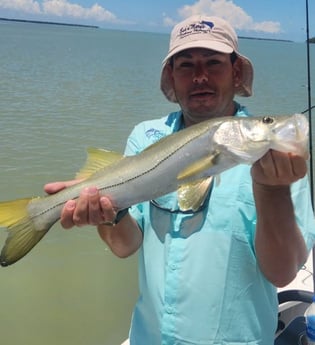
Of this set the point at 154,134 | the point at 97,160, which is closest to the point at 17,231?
the point at 97,160

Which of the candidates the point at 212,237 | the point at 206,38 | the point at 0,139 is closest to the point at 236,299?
the point at 212,237

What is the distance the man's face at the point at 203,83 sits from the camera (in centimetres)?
237

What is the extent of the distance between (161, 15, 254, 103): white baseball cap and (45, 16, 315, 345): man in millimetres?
11

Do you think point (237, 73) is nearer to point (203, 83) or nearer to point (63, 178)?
point (203, 83)

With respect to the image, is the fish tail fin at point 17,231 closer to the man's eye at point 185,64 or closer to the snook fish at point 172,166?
the snook fish at point 172,166

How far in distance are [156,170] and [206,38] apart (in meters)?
0.69

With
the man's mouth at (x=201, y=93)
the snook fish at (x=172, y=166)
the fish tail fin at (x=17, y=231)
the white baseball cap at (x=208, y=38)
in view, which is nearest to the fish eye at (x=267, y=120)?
Answer: the snook fish at (x=172, y=166)

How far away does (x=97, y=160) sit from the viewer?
2396 millimetres

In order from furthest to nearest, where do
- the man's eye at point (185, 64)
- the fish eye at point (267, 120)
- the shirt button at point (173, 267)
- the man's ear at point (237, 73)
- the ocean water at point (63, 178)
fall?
the ocean water at point (63, 178)
the man's ear at point (237, 73)
the man's eye at point (185, 64)
the shirt button at point (173, 267)
the fish eye at point (267, 120)

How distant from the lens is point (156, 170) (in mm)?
2193

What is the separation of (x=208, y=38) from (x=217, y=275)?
108 cm

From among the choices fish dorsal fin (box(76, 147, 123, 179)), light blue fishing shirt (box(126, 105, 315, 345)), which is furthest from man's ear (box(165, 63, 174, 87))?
light blue fishing shirt (box(126, 105, 315, 345))

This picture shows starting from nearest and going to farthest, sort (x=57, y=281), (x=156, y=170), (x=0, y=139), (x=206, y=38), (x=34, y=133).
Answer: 1. (x=156, y=170)
2. (x=206, y=38)
3. (x=57, y=281)
4. (x=0, y=139)
5. (x=34, y=133)

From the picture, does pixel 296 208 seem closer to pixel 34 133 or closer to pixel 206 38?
pixel 206 38
